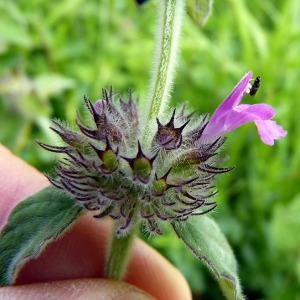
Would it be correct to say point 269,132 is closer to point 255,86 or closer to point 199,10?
point 255,86

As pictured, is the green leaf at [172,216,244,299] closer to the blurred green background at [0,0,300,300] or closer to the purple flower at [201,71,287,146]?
the purple flower at [201,71,287,146]

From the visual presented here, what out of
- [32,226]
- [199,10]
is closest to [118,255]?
[32,226]

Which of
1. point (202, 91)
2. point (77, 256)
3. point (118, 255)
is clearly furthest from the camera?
point (202, 91)

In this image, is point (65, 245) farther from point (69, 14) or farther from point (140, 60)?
point (69, 14)

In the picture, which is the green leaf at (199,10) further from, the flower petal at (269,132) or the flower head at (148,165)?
the flower petal at (269,132)

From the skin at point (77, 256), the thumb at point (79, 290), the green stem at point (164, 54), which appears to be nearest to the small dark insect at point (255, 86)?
the green stem at point (164, 54)

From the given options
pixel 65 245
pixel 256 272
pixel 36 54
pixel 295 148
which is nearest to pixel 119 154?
pixel 65 245
